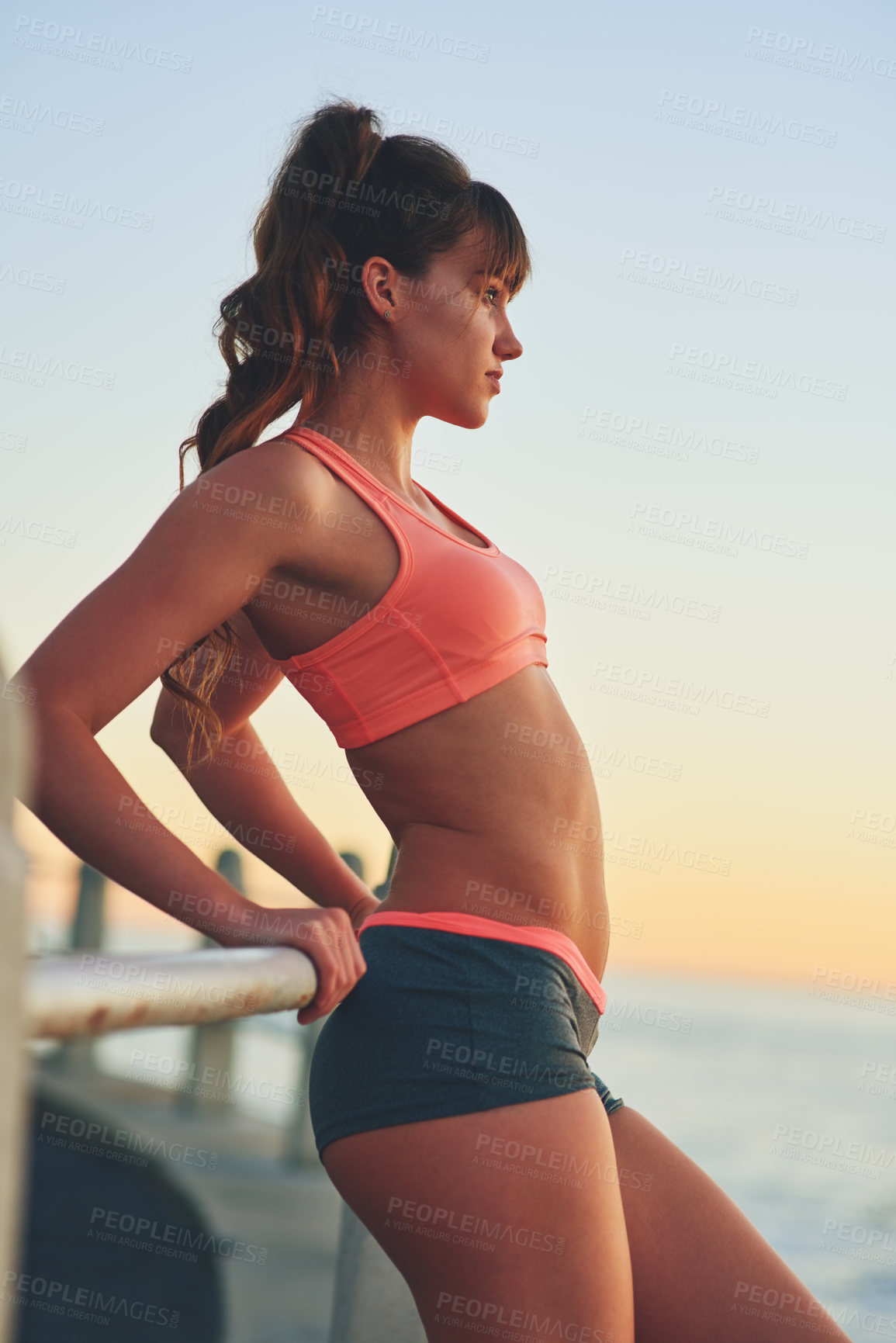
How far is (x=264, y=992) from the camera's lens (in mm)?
1099

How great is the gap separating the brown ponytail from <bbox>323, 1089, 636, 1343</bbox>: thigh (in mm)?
783

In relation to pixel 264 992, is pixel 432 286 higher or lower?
higher

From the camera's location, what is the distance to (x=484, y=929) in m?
1.54

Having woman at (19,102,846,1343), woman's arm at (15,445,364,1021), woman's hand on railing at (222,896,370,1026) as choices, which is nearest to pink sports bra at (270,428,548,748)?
woman at (19,102,846,1343)

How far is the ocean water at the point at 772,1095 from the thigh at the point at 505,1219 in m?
0.41

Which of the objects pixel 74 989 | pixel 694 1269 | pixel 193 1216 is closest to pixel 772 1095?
pixel 193 1216

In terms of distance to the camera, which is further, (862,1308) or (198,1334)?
(862,1308)

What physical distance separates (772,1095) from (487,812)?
24.3m

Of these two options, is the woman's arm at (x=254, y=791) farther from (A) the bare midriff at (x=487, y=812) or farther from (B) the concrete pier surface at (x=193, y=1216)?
(B) the concrete pier surface at (x=193, y=1216)

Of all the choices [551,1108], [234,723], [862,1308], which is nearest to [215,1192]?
[234,723]

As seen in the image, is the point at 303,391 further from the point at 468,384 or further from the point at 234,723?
the point at 234,723

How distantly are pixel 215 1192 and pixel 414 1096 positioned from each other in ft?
16.7

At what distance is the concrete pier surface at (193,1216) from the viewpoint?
16.0 feet

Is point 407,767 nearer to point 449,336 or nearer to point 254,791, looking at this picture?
point 254,791
